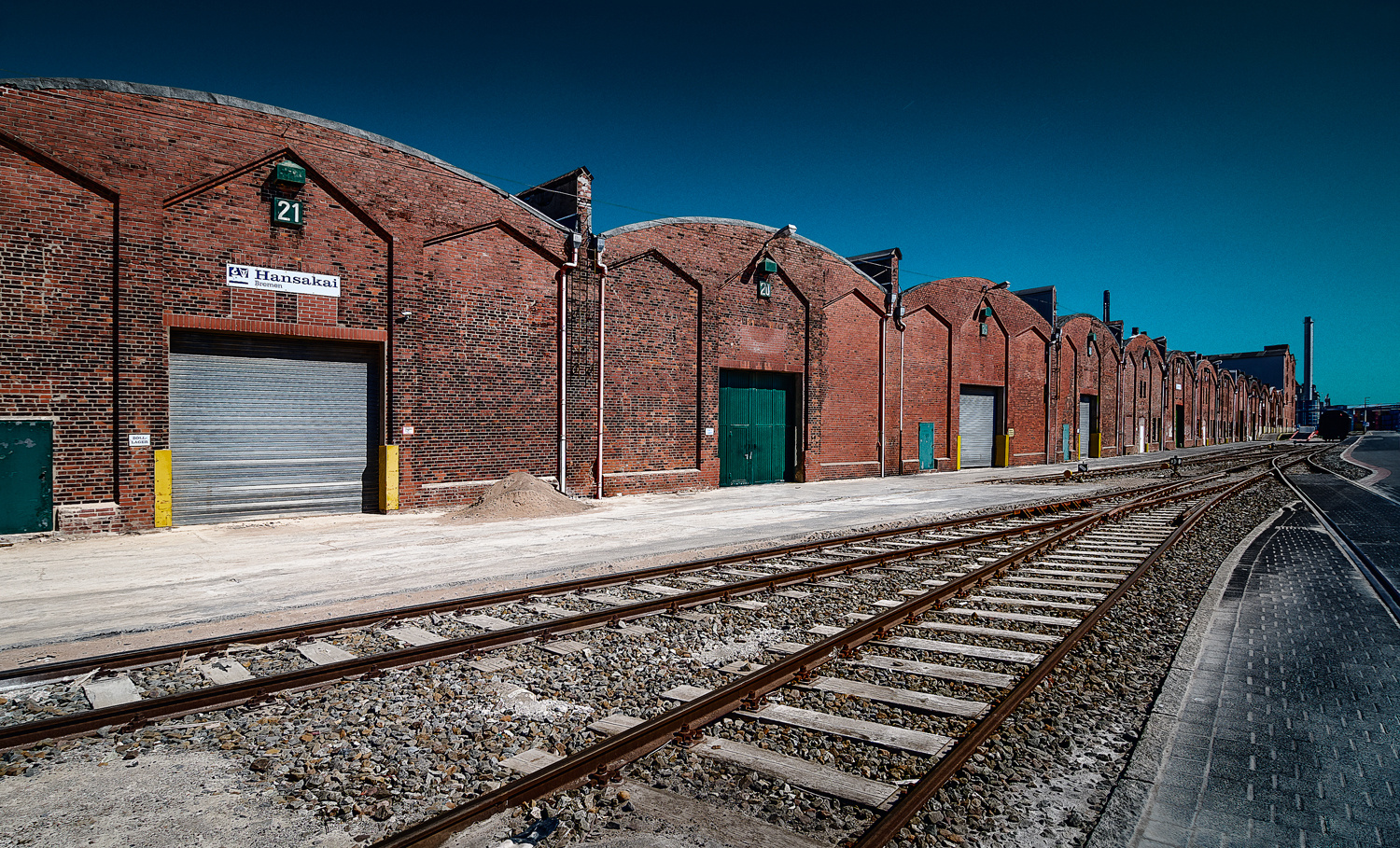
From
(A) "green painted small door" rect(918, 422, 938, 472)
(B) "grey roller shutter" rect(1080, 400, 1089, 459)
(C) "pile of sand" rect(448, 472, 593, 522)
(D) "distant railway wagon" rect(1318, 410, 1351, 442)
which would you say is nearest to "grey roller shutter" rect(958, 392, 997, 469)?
(A) "green painted small door" rect(918, 422, 938, 472)

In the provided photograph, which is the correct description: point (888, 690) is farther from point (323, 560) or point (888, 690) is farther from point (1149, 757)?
point (323, 560)

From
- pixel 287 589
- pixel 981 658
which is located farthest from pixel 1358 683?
pixel 287 589

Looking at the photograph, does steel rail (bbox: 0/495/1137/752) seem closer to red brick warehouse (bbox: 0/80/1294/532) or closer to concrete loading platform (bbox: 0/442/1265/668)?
concrete loading platform (bbox: 0/442/1265/668)

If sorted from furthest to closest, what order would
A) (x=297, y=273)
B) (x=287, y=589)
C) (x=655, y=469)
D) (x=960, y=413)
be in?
(x=960, y=413) → (x=655, y=469) → (x=297, y=273) → (x=287, y=589)

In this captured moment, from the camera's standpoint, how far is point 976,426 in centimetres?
3238

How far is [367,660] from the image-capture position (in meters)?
5.44

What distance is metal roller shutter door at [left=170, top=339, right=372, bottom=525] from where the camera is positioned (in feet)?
43.2

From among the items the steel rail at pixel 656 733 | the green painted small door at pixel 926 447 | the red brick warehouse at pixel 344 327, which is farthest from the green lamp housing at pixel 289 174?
the green painted small door at pixel 926 447

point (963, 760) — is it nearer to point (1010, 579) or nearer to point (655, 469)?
point (1010, 579)

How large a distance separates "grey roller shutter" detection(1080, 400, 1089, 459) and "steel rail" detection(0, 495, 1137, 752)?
126ft

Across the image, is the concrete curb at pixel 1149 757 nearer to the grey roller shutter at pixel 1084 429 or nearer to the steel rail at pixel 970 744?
the steel rail at pixel 970 744

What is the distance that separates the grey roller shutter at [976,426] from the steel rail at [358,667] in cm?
2455

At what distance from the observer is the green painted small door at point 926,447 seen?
28.6 m

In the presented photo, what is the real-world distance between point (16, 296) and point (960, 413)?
29.4m
